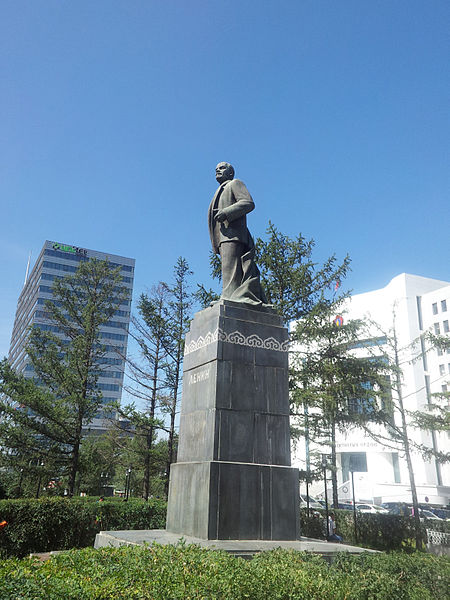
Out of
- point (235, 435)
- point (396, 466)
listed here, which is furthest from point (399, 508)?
point (235, 435)

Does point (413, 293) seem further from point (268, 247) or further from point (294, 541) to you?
point (294, 541)

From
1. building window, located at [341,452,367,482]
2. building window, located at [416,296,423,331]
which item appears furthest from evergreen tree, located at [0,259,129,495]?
building window, located at [341,452,367,482]

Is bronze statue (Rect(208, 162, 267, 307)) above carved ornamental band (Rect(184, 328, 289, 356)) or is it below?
above

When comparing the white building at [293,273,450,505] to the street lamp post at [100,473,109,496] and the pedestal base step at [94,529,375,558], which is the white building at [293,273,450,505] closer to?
the street lamp post at [100,473,109,496]

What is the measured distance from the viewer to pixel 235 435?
7.86 metres

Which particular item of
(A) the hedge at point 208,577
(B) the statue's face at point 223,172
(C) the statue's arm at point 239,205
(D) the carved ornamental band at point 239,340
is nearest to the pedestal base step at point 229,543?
(A) the hedge at point 208,577

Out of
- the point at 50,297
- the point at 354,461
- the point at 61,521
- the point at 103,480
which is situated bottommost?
the point at 61,521

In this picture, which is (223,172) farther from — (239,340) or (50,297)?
(50,297)

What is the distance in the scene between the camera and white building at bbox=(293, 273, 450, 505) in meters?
52.5

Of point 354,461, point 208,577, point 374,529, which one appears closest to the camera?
point 208,577

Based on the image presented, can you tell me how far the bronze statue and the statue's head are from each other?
0.28 metres

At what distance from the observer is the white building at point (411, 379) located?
52.5 metres

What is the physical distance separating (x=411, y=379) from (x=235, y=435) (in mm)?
53529

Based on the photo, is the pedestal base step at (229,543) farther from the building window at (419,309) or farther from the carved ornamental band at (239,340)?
the building window at (419,309)
